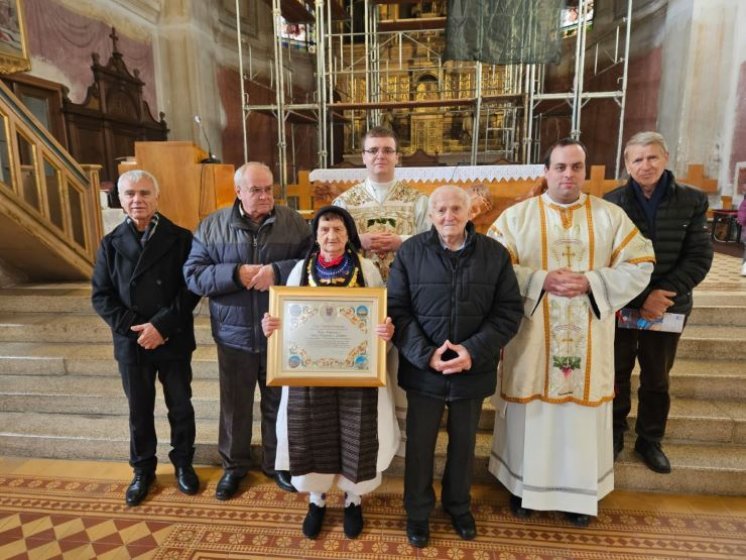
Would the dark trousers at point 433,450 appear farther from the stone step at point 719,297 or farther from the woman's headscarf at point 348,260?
the stone step at point 719,297

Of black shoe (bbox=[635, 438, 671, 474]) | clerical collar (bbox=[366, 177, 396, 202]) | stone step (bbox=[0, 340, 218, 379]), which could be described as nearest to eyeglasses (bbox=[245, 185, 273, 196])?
clerical collar (bbox=[366, 177, 396, 202])

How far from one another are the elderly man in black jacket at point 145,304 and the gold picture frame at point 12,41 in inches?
205

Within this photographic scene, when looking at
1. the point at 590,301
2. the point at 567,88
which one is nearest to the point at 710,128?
the point at 567,88

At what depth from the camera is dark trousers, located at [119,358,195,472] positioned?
8.67 ft

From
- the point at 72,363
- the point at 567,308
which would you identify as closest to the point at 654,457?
the point at 567,308

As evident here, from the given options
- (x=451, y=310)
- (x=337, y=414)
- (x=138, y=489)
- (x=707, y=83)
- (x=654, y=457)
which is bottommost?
(x=138, y=489)

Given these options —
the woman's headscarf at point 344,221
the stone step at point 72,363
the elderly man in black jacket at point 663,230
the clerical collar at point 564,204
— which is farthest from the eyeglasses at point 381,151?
the stone step at point 72,363

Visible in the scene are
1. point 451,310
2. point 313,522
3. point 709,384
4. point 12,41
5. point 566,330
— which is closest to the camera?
point 451,310

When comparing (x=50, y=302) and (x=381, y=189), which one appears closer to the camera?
(x=381, y=189)

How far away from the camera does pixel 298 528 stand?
8.36 feet

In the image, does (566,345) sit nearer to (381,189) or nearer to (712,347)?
(381,189)

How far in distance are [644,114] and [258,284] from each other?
1039 centimetres

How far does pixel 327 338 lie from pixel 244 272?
0.59 m

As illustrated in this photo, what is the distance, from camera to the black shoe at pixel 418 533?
2381 millimetres
